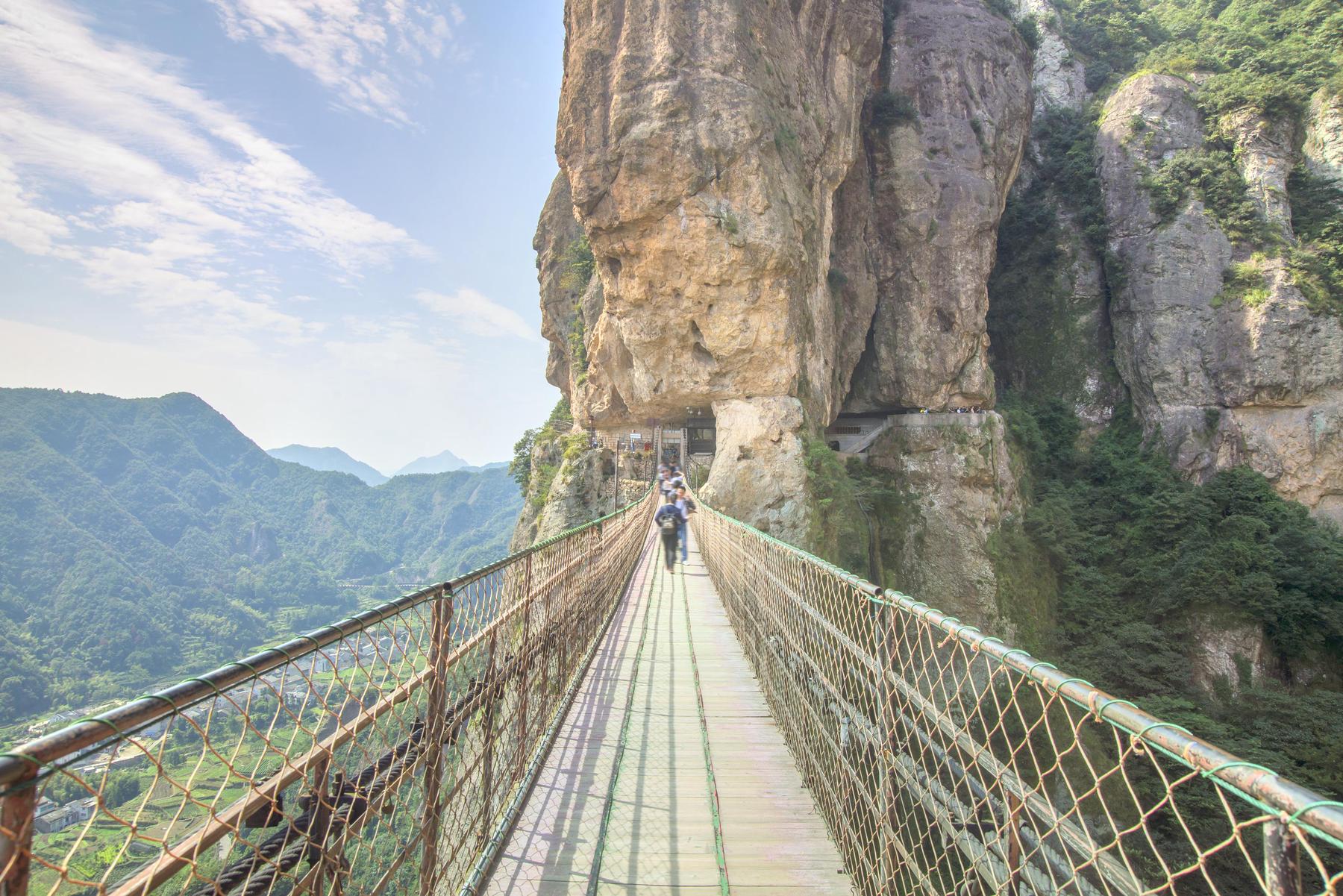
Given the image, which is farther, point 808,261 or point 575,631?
point 808,261

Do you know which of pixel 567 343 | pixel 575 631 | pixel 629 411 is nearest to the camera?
pixel 575 631

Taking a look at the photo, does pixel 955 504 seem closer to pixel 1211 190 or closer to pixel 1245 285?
pixel 1245 285

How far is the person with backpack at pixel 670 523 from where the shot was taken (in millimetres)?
9625

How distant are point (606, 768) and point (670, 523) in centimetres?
588

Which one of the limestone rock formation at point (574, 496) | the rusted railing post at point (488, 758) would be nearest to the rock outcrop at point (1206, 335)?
the limestone rock formation at point (574, 496)

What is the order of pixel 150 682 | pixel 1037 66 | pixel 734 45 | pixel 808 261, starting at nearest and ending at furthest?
pixel 734 45
pixel 808 261
pixel 1037 66
pixel 150 682

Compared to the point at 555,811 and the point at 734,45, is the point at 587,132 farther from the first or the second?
the point at 555,811

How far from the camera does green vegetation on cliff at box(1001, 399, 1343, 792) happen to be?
56.1 feet

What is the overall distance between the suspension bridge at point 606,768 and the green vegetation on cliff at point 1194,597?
58.0 feet

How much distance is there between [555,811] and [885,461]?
23114 millimetres

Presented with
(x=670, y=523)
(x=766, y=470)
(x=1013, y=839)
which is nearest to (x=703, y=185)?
(x=766, y=470)

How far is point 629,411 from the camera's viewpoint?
2434 cm

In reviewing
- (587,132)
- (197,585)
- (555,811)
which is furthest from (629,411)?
(197,585)

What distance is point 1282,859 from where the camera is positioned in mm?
1118
